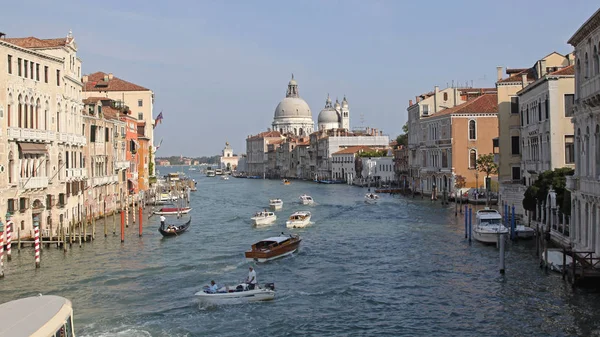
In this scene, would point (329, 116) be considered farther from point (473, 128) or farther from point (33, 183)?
point (33, 183)

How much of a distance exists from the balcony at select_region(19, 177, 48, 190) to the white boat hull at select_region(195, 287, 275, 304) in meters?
9.38

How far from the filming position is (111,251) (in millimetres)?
22797

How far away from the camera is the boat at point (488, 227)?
76.5 ft

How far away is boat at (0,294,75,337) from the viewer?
7793mm

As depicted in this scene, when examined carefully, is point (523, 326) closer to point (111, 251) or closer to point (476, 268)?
point (476, 268)

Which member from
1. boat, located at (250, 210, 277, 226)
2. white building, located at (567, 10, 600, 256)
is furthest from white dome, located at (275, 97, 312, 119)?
white building, located at (567, 10, 600, 256)

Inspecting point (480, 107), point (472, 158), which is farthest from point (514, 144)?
point (480, 107)

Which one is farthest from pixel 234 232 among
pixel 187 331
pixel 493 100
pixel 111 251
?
pixel 493 100

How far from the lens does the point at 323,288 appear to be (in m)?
17.1

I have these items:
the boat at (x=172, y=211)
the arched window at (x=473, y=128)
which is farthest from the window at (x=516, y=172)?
the boat at (x=172, y=211)

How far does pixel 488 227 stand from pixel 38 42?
17.1 m

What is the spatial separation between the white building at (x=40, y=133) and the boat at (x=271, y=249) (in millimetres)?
7291

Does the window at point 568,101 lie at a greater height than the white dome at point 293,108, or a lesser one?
lesser

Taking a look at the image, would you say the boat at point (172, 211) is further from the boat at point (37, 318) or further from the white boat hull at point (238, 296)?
the boat at point (37, 318)
